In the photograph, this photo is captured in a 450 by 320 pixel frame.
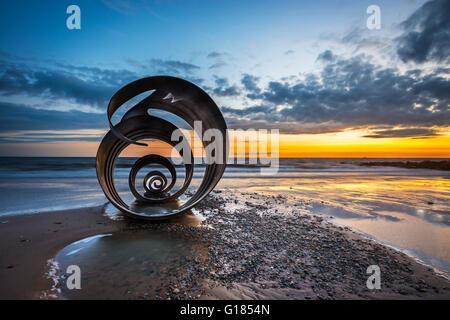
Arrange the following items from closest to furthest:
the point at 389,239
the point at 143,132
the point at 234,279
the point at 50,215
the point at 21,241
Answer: the point at 234,279
the point at 21,241
the point at 389,239
the point at 50,215
the point at 143,132

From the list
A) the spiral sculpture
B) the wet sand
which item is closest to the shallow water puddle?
the wet sand

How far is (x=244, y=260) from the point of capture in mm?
3676

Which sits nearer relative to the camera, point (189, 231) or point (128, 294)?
point (128, 294)

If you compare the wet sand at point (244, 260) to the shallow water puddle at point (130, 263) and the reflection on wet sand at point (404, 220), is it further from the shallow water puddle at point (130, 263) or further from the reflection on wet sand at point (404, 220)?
the reflection on wet sand at point (404, 220)

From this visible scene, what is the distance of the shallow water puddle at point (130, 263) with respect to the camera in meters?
2.82

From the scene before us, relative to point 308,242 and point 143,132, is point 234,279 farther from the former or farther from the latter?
point 143,132

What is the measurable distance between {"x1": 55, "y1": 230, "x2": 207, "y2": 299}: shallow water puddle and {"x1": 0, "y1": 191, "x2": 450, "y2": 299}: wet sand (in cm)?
3

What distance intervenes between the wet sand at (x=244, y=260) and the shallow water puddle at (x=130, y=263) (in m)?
0.03

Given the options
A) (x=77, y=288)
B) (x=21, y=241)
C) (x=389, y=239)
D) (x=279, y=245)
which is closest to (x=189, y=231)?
(x=279, y=245)

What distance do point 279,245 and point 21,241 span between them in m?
5.18

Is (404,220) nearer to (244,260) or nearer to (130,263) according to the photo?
(244,260)

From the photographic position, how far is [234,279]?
10.2 ft

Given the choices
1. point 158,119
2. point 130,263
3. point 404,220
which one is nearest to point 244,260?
point 130,263

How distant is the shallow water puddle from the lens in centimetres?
282
